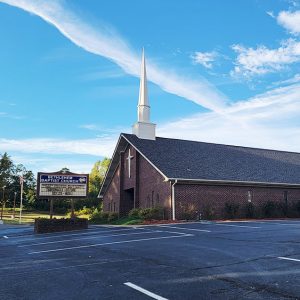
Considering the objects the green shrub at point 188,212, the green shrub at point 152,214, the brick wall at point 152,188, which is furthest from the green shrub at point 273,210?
the green shrub at point 152,214

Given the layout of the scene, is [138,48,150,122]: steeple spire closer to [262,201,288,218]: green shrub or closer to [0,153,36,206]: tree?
[262,201,288,218]: green shrub

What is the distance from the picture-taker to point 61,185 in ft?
88.4

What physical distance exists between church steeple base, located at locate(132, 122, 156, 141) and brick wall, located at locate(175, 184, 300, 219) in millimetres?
7595

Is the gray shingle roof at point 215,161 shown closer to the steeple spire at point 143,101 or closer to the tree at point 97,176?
the steeple spire at point 143,101

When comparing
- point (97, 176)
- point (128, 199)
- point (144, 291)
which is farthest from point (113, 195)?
point (97, 176)

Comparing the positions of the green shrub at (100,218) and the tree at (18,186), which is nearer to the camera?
the green shrub at (100,218)

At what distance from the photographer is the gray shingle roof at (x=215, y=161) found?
29.7m

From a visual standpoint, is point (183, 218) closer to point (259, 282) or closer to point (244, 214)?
point (244, 214)

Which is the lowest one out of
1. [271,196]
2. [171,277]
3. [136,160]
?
[171,277]

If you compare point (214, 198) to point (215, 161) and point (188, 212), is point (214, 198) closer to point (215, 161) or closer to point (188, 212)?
point (188, 212)

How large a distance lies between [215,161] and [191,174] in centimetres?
473

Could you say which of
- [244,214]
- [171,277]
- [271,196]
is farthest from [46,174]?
[171,277]

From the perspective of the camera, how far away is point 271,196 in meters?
31.8

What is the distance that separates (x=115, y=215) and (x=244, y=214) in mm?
10712
